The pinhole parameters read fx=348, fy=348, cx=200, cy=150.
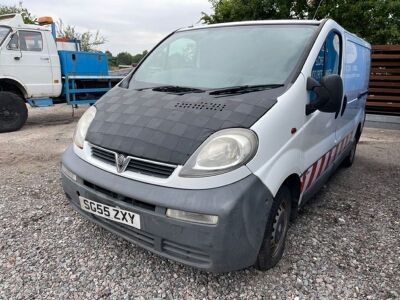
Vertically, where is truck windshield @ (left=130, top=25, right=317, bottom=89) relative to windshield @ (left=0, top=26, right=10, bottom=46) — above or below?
below

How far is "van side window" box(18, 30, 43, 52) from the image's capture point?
24.2 ft

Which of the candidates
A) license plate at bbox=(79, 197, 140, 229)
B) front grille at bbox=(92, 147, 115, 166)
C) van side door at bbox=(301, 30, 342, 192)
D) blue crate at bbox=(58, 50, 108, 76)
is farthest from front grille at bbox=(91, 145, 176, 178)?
blue crate at bbox=(58, 50, 108, 76)

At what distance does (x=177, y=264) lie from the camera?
2436 mm

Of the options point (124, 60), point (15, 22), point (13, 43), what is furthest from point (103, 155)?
point (124, 60)

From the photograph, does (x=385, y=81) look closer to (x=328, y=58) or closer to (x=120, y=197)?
(x=328, y=58)

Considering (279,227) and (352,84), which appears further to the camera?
(352,84)

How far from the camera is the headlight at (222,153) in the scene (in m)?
1.97

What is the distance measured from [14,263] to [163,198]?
1304mm

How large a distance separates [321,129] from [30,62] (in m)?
6.82

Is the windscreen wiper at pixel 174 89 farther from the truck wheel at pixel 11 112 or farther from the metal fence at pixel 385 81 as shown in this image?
the metal fence at pixel 385 81

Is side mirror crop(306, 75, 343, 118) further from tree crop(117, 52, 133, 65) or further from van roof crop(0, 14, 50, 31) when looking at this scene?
tree crop(117, 52, 133, 65)

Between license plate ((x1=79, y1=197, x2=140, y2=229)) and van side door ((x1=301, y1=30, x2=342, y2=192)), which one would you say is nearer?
license plate ((x1=79, y1=197, x2=140, y2=229))

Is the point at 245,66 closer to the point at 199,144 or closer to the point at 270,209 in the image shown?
the point at 199,144

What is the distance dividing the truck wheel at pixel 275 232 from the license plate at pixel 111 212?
81 cm
